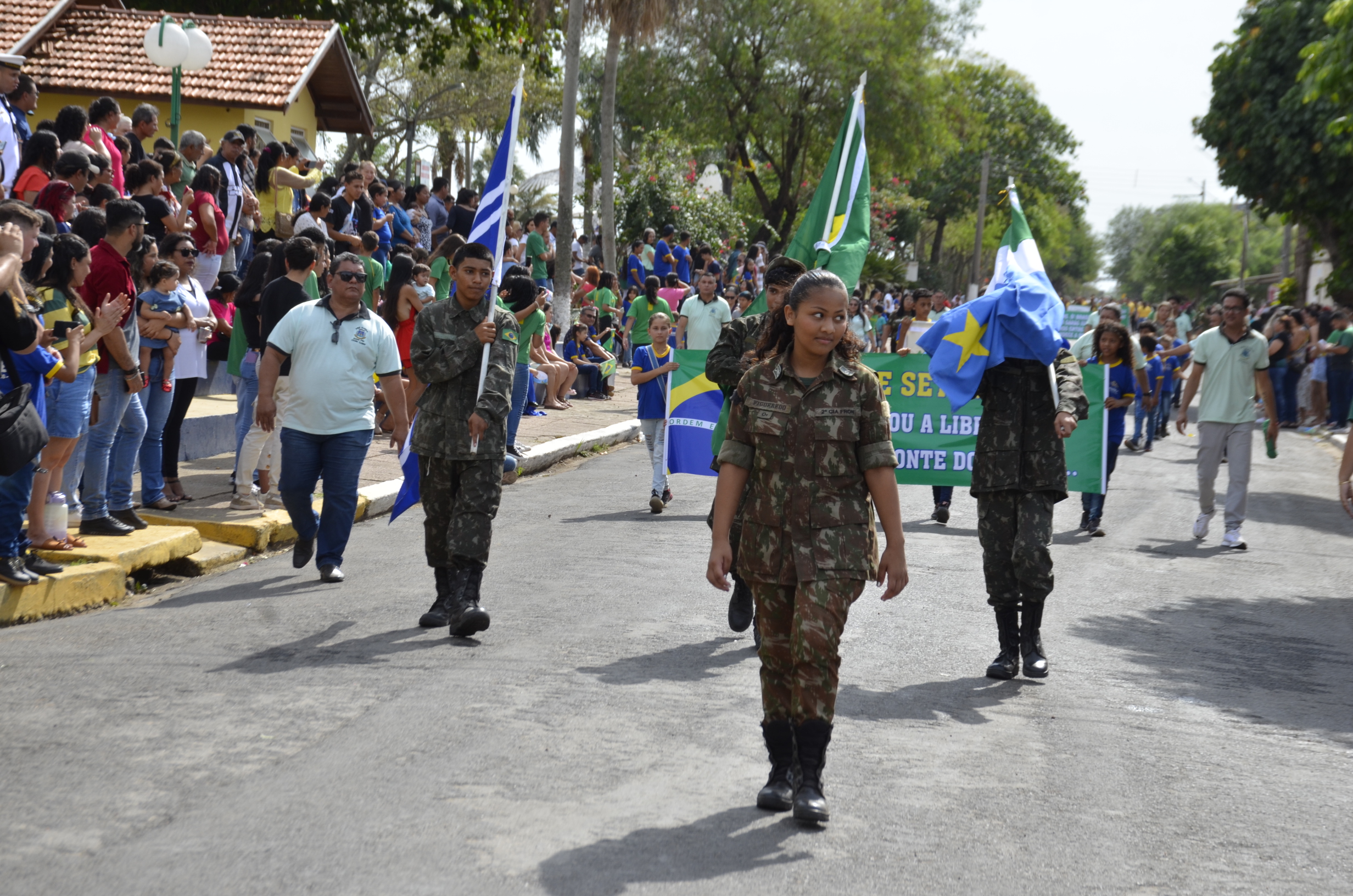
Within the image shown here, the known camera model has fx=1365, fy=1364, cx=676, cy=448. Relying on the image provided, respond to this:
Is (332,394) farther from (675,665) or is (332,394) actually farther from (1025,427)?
(1025,427)

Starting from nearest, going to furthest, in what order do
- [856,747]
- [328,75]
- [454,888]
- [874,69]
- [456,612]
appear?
[454,888], [856,747], [456,612], [328,75], [874,69]

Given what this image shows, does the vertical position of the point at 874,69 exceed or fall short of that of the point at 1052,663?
it exceeds it

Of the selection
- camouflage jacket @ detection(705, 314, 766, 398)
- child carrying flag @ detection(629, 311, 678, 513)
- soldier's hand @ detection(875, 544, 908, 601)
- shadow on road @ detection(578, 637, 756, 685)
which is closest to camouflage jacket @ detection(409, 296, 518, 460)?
camouflage jacket @ detection(705, 314, 766, 398)

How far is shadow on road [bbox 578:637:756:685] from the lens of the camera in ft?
20.5

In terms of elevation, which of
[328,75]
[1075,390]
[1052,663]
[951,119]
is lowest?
[1052,663]

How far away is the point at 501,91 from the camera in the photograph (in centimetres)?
4475

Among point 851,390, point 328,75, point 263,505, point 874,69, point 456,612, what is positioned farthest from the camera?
point 874,69

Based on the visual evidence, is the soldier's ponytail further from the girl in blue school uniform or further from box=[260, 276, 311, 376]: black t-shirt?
the girl in blue school uniform

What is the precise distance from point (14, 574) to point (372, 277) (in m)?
6.80

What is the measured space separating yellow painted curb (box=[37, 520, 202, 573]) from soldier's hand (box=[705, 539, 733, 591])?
4.56 meters

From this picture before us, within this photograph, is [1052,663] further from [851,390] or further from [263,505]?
[263,505]

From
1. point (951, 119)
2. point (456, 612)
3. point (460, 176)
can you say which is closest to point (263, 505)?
point (456, 612)

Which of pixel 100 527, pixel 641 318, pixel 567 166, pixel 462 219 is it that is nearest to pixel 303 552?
pixel 100 527

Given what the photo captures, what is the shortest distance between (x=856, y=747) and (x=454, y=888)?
2.02 m
